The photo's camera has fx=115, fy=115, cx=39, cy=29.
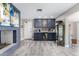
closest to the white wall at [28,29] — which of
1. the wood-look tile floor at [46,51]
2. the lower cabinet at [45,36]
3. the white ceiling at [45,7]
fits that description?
the lower cabinet at [45,36]

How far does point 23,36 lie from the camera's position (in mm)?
12227

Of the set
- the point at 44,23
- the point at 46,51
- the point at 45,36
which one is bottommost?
the point at 46,51

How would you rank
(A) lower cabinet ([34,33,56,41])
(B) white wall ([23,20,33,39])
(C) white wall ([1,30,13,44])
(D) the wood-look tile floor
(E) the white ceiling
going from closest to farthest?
(D) the wood-look tile floor → (E) the white ceiling → (C) white wall ([1,30,13,44]) → (A) lower cabinet ([34,33,56,41]) → (B) white wall ([23,20,33,39])

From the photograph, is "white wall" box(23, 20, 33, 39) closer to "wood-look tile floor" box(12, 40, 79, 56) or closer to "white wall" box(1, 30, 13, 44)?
"wood-look tile floor" box(12, 40, 79, 56)

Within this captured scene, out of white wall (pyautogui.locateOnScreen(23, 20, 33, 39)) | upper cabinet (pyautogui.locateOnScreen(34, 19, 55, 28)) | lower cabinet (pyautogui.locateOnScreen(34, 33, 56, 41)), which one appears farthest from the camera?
white wall (pyautogui.locateOnScreen(23, 20, 33, 39))

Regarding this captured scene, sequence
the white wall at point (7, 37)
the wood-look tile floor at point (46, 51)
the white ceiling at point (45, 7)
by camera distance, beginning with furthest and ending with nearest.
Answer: the white wall at point (7, 37), the white ceiling at point (45, 7), the wood-look tile floor at point (46, 51)

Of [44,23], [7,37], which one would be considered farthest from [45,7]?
[44,23]

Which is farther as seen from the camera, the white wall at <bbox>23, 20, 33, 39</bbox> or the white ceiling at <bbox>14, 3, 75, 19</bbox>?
the white wall at <bbox>23, 20, 33, 39</bbox>

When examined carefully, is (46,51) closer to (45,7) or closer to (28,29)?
(45,7)

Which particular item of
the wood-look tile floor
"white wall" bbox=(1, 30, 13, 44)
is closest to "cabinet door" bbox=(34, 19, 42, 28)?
the wood-look tile floor

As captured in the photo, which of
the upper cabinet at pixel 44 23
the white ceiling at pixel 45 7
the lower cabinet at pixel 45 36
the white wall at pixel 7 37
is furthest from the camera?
the upper cabinet at pixel 44 23

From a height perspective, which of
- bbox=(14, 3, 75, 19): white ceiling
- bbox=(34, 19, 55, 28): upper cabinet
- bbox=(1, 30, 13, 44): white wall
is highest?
bbox=(14, 3, 75, 19): white ceiling

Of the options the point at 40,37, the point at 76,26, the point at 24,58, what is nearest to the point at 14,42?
the point at 24,58

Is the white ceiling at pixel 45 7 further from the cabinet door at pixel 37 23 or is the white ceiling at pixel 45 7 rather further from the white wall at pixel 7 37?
the cabinet door at pixel 37 23
